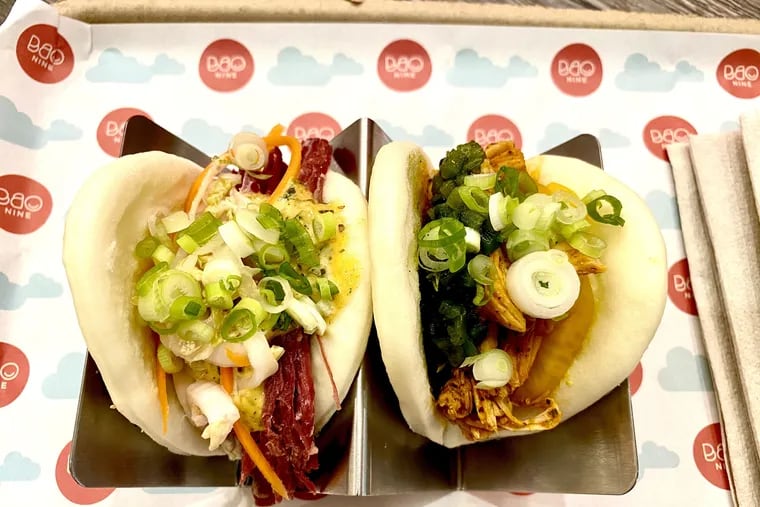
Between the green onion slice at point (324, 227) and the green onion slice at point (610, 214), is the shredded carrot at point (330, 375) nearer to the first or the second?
the green onion slice at point (324, 227)

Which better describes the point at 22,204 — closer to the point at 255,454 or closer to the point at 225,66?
the point at 225,66

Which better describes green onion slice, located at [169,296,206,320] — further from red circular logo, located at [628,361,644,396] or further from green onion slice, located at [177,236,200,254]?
red circular logo, located at [628,361,644,396]

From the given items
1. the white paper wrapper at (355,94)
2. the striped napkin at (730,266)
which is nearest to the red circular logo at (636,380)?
the white paper wrapper at (355,94)

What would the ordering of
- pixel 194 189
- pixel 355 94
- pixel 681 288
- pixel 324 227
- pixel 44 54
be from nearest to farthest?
pixel 324 227
pixel 194 189
pixel 681 288
pixel 44 54
pixel 355 94

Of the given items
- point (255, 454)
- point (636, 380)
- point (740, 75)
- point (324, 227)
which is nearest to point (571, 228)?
point (324, 227)

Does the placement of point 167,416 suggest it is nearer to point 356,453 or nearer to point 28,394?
point 356,453

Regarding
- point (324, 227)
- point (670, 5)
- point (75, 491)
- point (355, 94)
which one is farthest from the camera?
point (670, 5)

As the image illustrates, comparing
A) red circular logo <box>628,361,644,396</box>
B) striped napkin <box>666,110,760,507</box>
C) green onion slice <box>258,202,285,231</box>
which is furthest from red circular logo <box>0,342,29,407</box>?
striped napkin <box>666,110,760,507</box>
